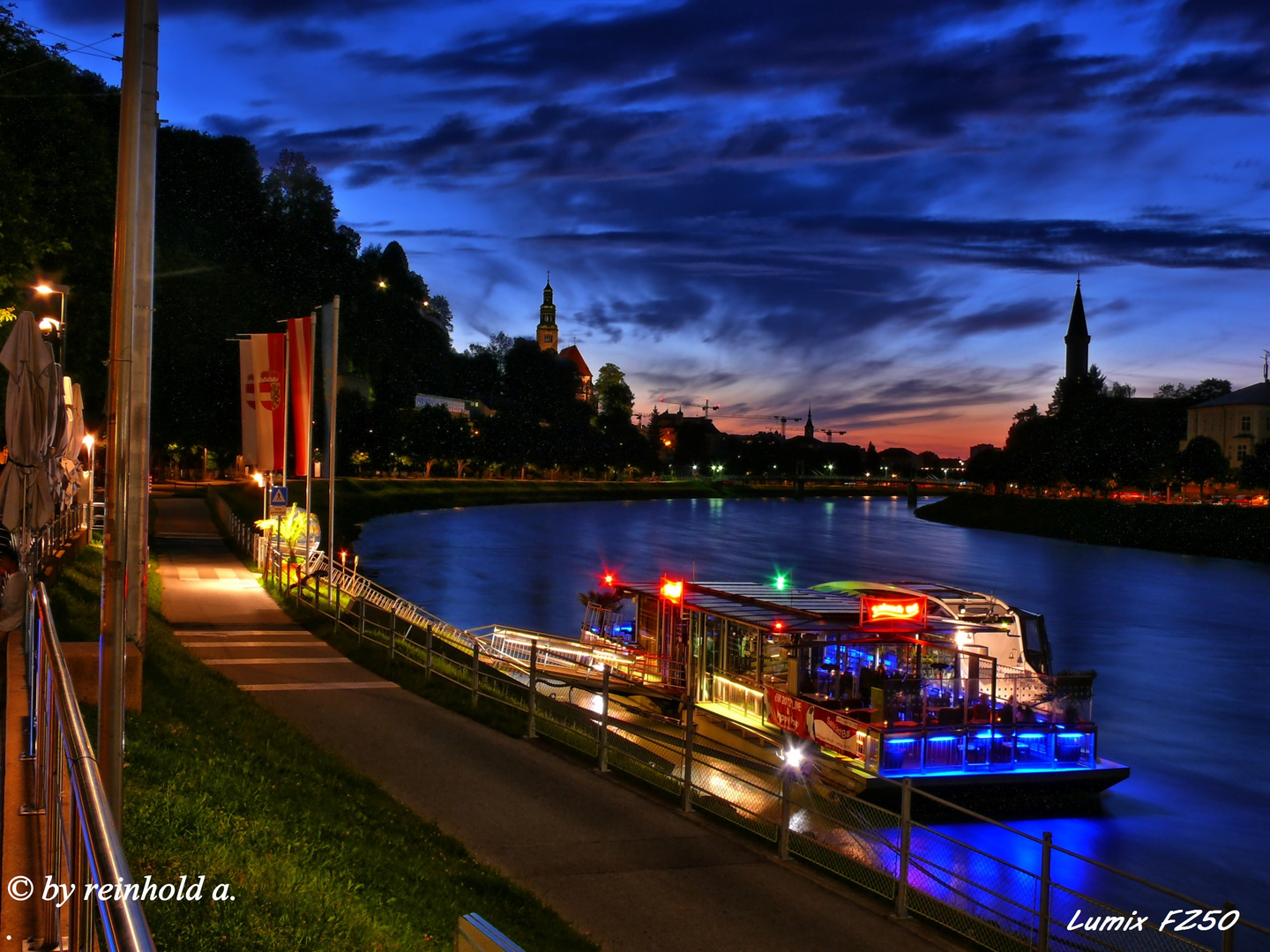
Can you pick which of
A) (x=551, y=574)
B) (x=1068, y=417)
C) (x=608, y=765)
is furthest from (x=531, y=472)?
(x=608, y=765)

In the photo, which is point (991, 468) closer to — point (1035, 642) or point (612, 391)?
point (612, 391)

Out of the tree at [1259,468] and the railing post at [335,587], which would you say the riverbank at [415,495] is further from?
the tree at [1259,468]

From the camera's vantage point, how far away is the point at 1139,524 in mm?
97875

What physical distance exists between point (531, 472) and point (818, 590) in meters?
131

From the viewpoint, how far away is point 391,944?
261 inches

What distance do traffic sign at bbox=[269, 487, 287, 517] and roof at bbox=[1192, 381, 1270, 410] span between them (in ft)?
392

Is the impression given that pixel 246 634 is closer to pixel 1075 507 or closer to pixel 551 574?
pixel 551 574

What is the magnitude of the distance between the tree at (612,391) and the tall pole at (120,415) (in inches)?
6996

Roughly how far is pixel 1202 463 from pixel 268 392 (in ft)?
373

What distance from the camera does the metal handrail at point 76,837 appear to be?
259 cm

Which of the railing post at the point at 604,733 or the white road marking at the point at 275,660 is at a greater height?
the railing post at the point at 604,733

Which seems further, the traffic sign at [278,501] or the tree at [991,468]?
the tree at [991,468]

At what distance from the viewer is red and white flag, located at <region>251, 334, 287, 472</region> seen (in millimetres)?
28172

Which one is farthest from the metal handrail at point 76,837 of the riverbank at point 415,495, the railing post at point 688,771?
the riverbank at point 415,495
